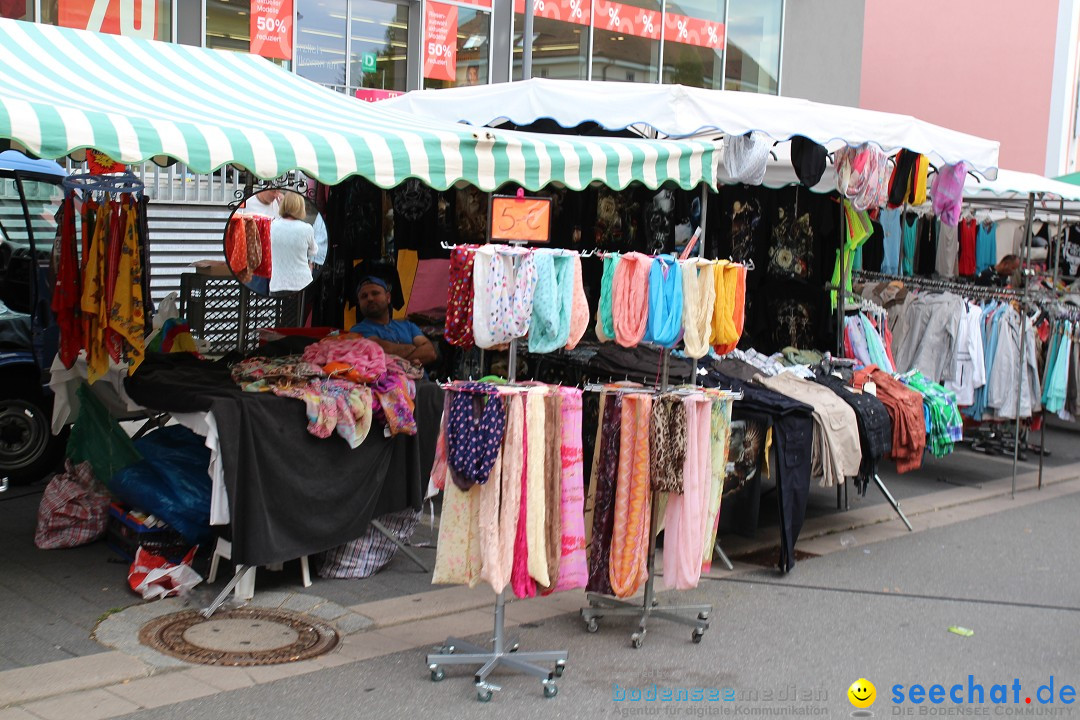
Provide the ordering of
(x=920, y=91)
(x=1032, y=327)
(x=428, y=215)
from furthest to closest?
(x=920, y=91), (x=1032, y=327), (x=428, y=215)

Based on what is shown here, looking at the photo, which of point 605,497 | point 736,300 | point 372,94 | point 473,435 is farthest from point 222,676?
point 372,94

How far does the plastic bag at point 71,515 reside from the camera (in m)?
6.75

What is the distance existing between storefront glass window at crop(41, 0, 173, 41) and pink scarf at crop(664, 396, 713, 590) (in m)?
10.8

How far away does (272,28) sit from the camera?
14945mm

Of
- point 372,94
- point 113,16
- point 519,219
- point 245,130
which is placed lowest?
point 519,219

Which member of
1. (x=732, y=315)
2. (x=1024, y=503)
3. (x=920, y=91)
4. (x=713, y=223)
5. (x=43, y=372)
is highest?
(x=920, y=91)

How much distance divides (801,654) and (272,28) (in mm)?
12042

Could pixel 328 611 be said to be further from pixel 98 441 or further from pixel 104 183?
pixel 104 183

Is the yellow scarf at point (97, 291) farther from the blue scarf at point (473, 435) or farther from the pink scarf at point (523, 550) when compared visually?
the pink scarf at point (523, 550)

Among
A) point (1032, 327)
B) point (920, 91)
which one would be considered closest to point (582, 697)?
point (1032, 327)

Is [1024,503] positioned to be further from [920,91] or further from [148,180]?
[920,91]

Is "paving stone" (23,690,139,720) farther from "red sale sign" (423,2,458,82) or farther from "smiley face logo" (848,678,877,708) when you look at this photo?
"red sale sign" (423,2,458,82)

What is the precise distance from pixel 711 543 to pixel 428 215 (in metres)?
4.27

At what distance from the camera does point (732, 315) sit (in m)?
5.89
